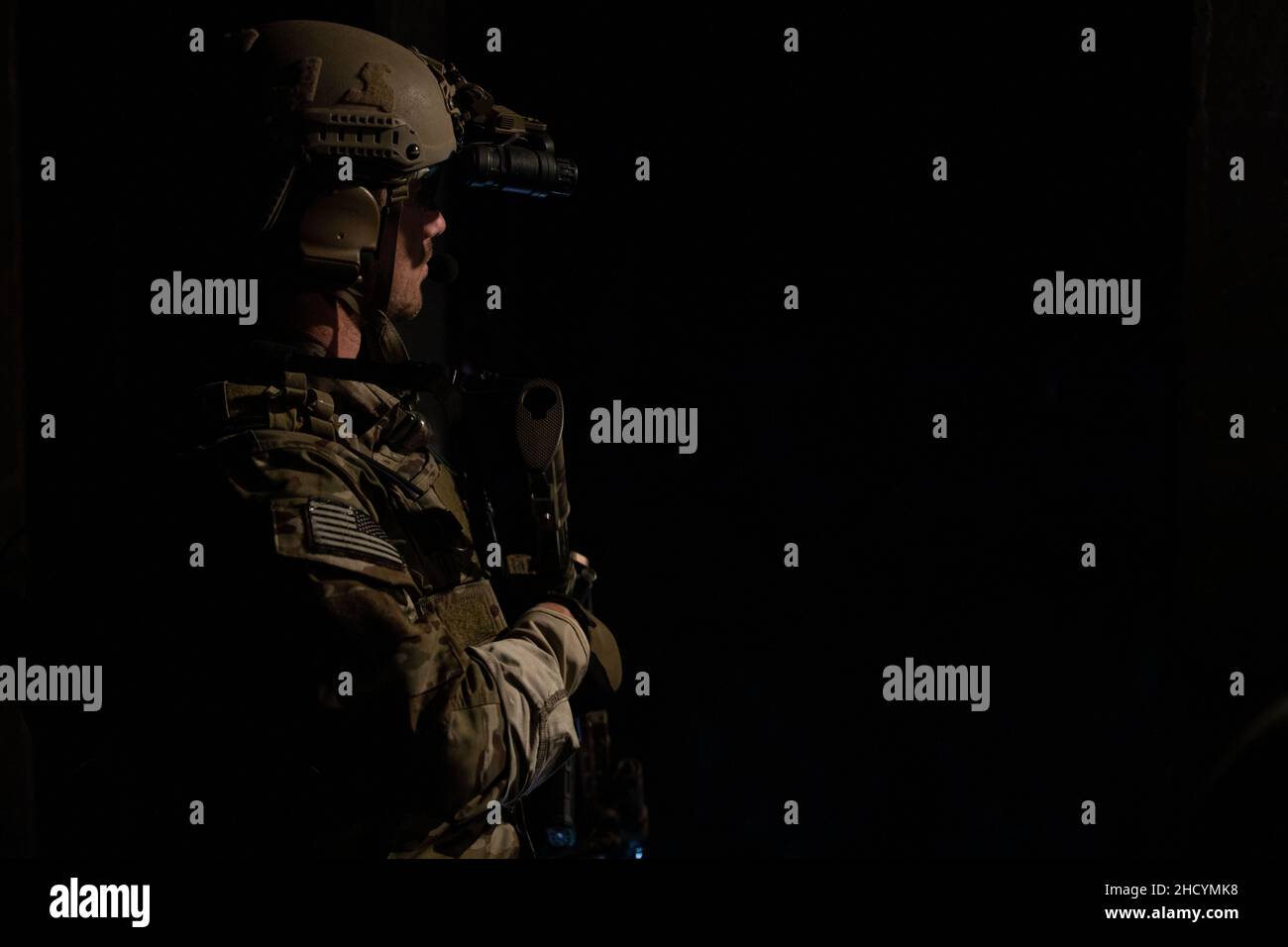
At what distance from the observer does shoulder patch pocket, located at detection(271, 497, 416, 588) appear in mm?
1846

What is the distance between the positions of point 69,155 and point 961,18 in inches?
87.5

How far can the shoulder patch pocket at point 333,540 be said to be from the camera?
1.85 meters

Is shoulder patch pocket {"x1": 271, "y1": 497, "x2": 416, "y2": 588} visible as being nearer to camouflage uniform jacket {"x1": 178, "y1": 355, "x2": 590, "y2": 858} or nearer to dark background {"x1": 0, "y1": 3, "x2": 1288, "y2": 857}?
camouflage uniform jacket {"x1": 178, "y1": 355, "x2": 590, "y2": 858}

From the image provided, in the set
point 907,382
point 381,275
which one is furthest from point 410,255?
point 907,382

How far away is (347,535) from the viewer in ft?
6.17

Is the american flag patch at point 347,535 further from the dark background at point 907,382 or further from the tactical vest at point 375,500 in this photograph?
the dark background at point 907,382

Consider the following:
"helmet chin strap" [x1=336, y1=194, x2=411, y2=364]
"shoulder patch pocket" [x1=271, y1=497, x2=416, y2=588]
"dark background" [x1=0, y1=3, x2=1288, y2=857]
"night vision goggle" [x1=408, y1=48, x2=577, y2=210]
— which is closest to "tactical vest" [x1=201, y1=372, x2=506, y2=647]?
"shoulder patch pocket" [x1=271, y1=497, x2=416, y2=588]

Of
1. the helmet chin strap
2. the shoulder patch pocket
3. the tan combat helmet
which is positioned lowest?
the shoulder patch pocket

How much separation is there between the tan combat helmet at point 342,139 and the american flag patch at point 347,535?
1.55 feet

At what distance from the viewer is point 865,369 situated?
349 centimetres

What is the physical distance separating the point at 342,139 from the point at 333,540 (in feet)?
2.36
